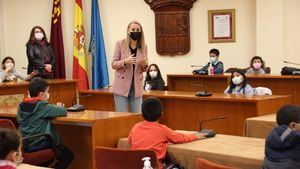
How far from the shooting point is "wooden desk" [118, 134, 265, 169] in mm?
3176

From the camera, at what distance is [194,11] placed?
9.29 metres

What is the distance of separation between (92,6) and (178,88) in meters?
2.68

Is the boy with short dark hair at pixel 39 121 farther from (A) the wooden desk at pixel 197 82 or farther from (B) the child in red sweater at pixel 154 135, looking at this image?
(A) the wooden desk at pixel 197 82

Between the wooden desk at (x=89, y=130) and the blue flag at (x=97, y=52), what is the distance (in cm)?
481

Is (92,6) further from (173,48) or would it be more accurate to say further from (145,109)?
(145,109)

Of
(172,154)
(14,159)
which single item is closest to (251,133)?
(172,154)

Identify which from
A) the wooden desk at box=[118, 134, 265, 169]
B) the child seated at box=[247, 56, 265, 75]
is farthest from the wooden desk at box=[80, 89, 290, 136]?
the child seated at box=[247, 56, 265, 75]

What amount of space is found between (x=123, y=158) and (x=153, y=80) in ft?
17.1

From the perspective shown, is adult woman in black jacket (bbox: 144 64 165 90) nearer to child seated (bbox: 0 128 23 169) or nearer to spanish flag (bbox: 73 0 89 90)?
spanish flag (bbox: 73 0 89 90)

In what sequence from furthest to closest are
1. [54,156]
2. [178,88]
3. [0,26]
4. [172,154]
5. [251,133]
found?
1. [0,26]
2. [178,88]
3. [251,133]
4. [54,156]
5. [172,154]

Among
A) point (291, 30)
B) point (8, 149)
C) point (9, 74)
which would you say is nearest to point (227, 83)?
point (291, 30)

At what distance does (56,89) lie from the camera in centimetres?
761

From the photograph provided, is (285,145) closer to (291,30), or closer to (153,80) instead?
(153,80)

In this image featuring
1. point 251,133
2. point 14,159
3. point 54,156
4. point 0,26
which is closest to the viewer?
point 14,159
